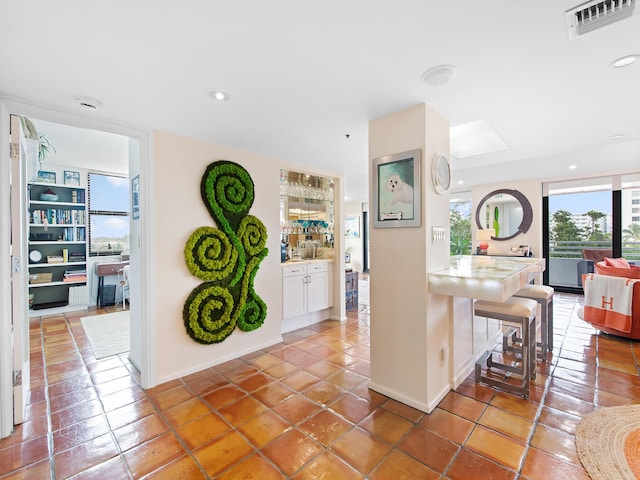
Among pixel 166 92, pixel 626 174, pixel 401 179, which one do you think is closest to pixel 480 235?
pixel 626 174

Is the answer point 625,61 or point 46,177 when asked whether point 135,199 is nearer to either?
point 46,177

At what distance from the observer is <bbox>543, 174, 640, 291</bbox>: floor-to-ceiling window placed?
5504mm

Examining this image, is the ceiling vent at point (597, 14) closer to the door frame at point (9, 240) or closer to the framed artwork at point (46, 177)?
the door frame at point (9, 240)

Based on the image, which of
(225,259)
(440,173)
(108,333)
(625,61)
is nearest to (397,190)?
(440,173)

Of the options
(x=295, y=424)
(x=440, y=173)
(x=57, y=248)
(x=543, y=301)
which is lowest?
(x=295, y=424)

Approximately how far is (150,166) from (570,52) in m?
3.08

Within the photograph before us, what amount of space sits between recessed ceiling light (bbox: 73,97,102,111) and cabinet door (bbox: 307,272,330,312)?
2.90 m

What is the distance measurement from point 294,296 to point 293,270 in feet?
1.14

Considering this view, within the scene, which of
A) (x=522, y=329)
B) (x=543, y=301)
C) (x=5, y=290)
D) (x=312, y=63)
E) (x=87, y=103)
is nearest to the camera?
(x=312, y=63)

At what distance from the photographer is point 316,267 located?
14.0 ft

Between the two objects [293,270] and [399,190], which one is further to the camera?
[293,270]

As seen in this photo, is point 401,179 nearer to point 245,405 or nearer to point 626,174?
point 245,405

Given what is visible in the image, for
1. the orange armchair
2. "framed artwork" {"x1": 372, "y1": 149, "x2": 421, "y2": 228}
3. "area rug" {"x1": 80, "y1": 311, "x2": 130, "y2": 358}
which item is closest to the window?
"area rug" {"x1": 80, "y1": 311, "x2": 130, "y2": 358}

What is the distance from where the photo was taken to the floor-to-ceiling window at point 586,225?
550 cm
